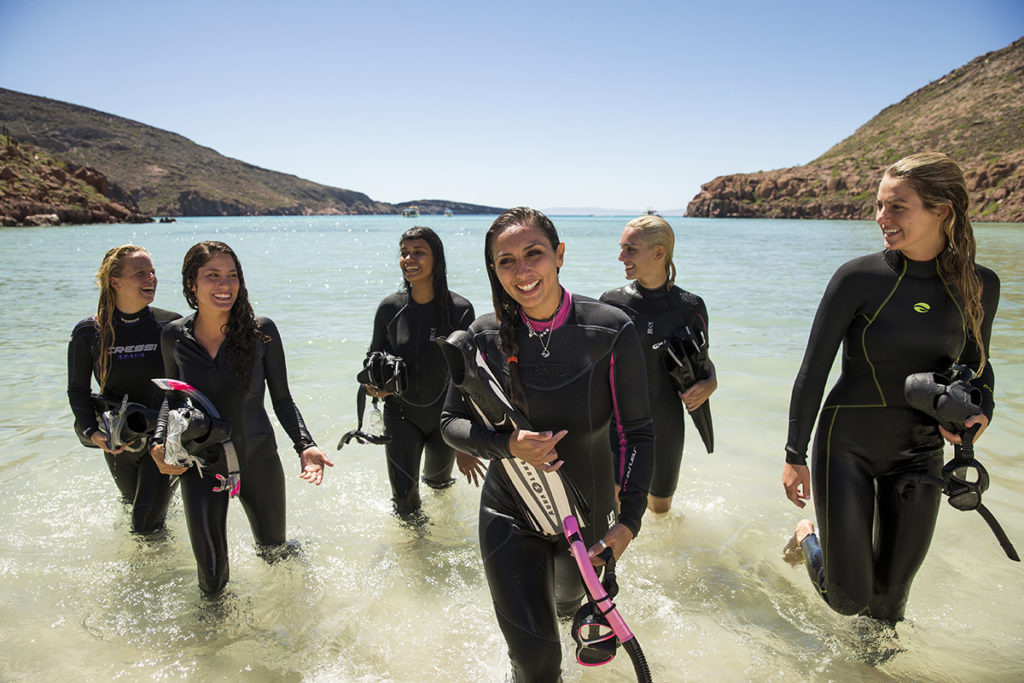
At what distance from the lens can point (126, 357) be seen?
3.89 m

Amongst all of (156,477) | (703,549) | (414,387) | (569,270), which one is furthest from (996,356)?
(569,270)

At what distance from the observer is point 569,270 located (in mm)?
24109

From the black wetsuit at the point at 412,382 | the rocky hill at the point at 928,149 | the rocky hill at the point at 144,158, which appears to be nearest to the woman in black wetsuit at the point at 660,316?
the black wetsuit at the point at 412,382

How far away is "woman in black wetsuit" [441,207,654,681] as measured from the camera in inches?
87.7

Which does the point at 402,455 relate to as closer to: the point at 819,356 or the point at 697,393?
→ the point at 697,393

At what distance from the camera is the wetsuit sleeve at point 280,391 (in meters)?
3.47

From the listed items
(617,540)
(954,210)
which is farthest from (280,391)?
(954,210)

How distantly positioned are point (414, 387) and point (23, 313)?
43.2 feet

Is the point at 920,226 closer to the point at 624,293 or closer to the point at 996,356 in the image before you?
the point at 624,293

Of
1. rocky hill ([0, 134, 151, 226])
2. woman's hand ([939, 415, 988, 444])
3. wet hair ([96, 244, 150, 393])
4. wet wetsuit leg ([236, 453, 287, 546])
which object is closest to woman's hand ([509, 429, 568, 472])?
woman's hand ([939, 415, 988, 444])

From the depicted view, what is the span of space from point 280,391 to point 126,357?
112cm

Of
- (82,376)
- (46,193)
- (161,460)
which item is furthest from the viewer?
(46,193)

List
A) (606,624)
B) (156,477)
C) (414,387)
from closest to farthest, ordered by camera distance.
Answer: (606,624) < (156,477) < (414,387)

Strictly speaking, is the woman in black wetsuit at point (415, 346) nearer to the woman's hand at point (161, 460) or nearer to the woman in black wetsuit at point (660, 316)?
the woman in black wetsuit at point (660, 316)
